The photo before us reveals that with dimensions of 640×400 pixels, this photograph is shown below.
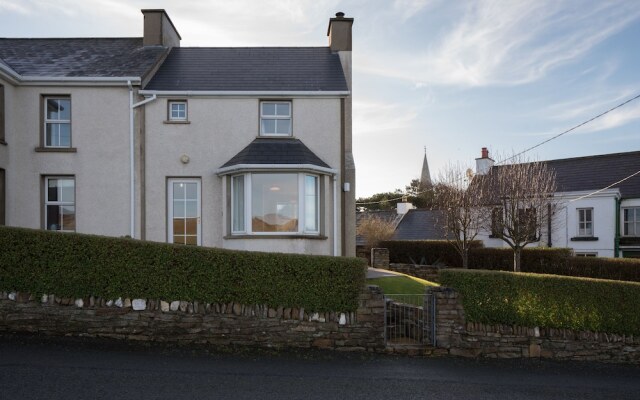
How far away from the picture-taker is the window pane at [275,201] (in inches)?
543

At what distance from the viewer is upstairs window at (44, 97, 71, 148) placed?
564 inches

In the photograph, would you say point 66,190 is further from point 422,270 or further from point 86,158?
point 422,270

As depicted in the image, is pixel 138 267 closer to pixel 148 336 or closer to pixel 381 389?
pixel 148 336

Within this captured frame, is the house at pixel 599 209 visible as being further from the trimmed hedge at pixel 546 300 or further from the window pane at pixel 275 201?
the trimmed hedge at pixel 546 300

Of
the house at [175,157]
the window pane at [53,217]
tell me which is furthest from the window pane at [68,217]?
the window pane at [53,217]

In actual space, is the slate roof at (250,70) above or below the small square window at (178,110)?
above

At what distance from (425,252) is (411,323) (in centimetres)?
1610

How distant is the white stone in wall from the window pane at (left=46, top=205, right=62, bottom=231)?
7.03m

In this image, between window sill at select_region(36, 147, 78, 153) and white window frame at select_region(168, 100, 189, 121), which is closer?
window sill at select_region(36, 147, 78, 153)

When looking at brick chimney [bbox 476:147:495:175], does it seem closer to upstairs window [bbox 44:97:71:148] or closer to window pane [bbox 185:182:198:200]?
window pane [bbox 185:182:198:200]

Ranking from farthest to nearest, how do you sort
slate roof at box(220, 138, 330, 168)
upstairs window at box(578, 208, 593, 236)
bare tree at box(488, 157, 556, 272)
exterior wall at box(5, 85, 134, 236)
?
upstairs window at box(578, 208, 593, 236)
bare tree at box(488, 157, 556, 272)
exterior wall at box(5, 85, 134, 236)
slate roof at box(220, 138, 330, 168)

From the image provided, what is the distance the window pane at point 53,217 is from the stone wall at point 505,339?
11.2 metres

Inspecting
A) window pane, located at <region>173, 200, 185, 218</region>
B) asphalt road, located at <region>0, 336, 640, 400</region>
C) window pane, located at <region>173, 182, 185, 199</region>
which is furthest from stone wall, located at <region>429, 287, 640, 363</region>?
window pane, located at <region>173, 182, 185, 199</region>

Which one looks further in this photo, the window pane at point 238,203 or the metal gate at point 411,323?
the window pane at point 238,203
